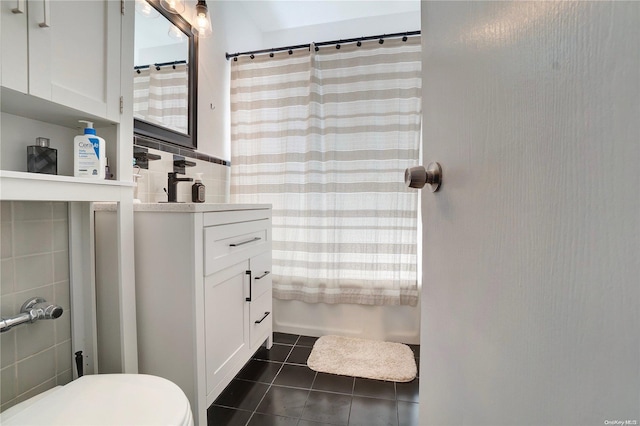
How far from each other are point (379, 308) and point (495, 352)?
5.58 ft

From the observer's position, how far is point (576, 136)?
0.75 feet

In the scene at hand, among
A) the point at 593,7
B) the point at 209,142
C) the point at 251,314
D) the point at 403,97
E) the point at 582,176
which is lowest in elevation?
the point at 251,314

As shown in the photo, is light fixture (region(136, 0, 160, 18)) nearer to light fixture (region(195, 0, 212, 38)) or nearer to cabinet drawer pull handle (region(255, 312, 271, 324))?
light fixture (region(195, 0, 212, 38))

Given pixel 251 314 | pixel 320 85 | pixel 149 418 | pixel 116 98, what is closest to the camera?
pixel 149 418

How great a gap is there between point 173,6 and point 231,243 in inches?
55.1

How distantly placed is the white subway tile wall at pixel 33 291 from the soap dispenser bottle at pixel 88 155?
0.72 feet

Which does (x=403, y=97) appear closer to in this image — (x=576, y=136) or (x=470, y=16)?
(x=470, y=16)

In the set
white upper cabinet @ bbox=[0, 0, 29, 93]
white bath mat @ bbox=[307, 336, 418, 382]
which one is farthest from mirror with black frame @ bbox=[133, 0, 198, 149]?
white bath mat @ bbox=[307, 336, 418, 382]

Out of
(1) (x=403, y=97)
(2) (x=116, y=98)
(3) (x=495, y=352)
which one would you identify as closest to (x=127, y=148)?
(2) (x=116, y=98)

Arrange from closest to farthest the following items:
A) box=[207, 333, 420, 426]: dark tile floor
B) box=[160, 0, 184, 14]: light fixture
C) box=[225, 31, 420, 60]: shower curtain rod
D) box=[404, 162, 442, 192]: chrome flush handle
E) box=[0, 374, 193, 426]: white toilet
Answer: box=[404, 162, 442, 192]: chrome flush handle
box=[0, 374, 193, 426]: white toilet
box=[207, 333, 420, 426]: dark tile floor
box=[160, 0, 184, 14]: light fixture
box=[225, 31, 420, 60]: shower curtain rod

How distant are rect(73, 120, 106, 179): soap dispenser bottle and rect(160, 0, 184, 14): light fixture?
1.00 meters

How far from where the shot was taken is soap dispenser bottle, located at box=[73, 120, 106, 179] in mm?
896

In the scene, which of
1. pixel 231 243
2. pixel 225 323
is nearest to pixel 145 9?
pixel 231 243

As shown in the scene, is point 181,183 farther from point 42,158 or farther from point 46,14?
point 46,14
